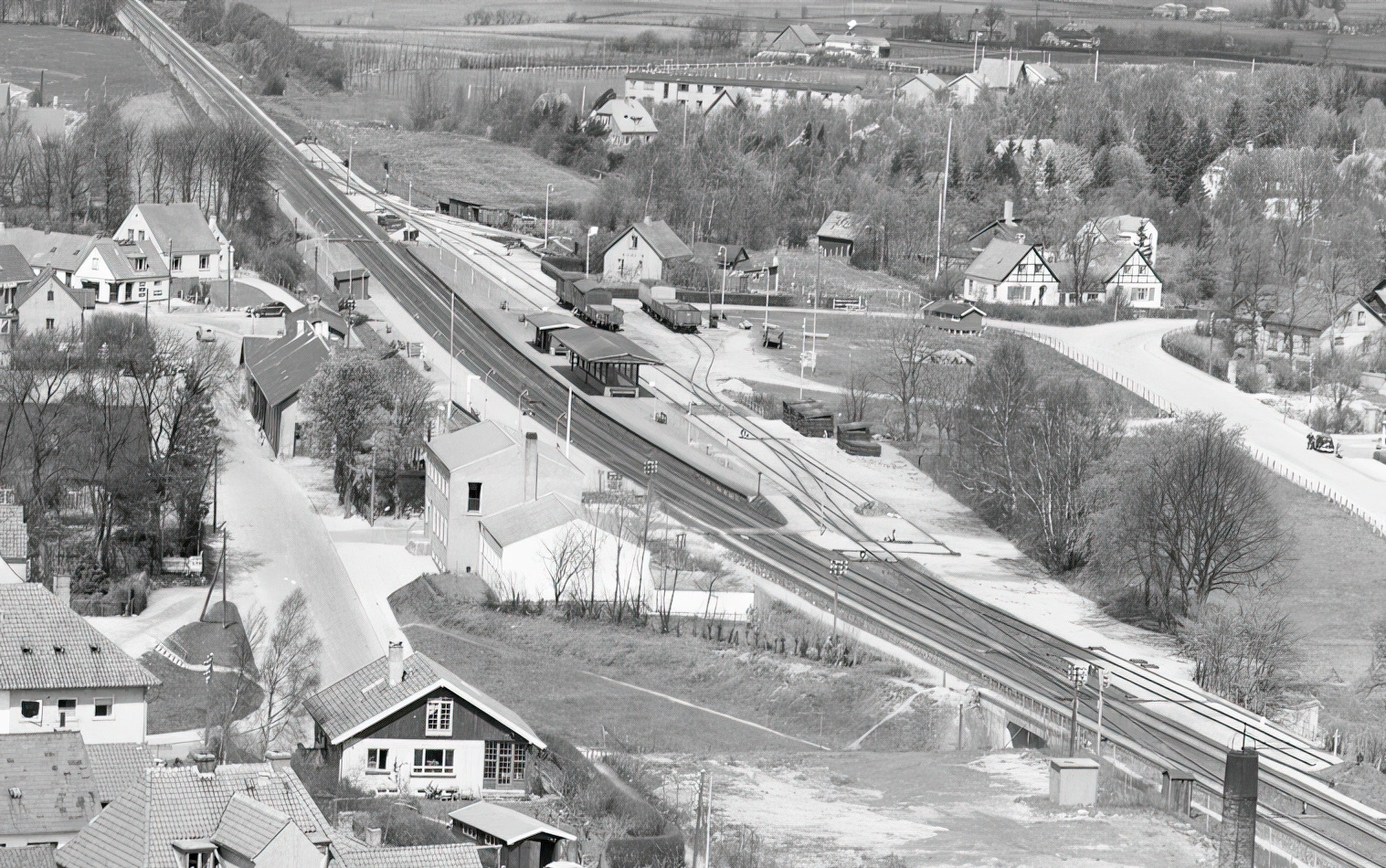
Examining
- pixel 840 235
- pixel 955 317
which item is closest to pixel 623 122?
pixel 840 235

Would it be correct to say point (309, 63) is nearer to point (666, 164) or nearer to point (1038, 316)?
point (666, 164)

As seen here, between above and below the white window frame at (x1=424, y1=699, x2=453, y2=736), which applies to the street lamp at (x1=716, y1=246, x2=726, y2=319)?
above

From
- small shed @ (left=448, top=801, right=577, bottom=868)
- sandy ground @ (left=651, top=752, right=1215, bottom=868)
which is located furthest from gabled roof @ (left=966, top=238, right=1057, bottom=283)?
small shed @ (left=448, top=801, right=577, bottom=868)

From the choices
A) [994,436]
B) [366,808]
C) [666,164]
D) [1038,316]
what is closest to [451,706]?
[366,808]

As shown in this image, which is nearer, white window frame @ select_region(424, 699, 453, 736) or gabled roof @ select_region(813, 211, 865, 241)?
white window frame @ select_region(424, 699, 453, 736)

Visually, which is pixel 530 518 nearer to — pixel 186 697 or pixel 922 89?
pixel 186 697

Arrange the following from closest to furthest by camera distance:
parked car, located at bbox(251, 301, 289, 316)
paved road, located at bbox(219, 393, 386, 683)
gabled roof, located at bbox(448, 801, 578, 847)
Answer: gabled roof, located at bbox(448, 801, 578, 847) < paved road, located at bbox(219, 393, 386, 683) < parked car, located at bbox(251, 301, 289, 316)

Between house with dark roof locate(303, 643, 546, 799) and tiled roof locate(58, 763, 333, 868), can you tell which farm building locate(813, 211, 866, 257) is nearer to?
house with dark roof locate(303, 643, 546, 799)
